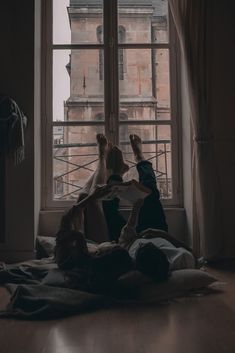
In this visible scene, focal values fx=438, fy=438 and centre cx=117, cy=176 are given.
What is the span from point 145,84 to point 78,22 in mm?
755

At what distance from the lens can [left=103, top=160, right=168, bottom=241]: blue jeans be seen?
10.1 ft

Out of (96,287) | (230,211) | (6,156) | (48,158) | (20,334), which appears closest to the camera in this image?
(20,334)

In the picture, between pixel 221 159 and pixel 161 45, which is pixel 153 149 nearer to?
pixel 221 159

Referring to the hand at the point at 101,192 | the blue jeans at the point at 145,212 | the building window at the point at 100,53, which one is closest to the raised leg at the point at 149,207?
the blue jeans at the point at 145,212

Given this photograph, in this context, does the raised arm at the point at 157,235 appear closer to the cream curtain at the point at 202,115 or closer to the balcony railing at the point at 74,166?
the cream curtain at the point at 202,115

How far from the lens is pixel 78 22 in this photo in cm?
362

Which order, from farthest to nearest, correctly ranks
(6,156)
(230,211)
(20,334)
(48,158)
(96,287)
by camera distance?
1. (48,158)
2. (230,211)
3. (6,156)
4. (96,287)
5. (20,334)

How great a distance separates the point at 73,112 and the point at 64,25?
73cm

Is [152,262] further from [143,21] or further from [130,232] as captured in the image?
[143,21]

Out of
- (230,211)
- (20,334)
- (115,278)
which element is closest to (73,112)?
(230,211)

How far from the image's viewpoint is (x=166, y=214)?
340 centimetres

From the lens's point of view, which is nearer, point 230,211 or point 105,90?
point 230,211

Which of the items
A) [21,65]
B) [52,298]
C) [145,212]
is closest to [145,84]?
[21,65]

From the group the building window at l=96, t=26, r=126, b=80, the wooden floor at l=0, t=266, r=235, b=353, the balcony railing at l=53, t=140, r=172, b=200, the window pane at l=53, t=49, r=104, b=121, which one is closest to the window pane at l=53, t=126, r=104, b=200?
the balcony railing at l=53, t=140, r=172, b=200
